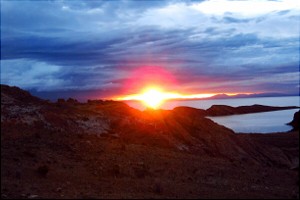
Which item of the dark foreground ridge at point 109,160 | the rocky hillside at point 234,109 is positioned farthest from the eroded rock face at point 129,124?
the rocky hillside at point 234,109

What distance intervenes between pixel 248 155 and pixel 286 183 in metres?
16.5

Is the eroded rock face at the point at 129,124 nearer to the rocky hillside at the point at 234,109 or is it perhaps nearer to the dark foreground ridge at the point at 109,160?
the dark foreground ridge at the point at 109,160

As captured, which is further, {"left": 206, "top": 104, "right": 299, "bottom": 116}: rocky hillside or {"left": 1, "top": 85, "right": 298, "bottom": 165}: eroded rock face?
{"left": 206, "top": 104, "right": 299, "bottom": 116}: rocky hillside

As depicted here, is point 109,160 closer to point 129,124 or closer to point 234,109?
point 129,124

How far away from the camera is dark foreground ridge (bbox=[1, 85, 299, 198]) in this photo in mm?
15992

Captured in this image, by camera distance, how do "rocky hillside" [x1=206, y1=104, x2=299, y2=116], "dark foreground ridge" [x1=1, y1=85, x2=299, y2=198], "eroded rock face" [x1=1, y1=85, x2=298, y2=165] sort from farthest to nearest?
"rocky hillside" [x1=206, y1=104, x2=299, y2=116], "eroded rock face" [x1=1, y1=85, x2=298, y2=165], "dark foreground ridge" [x1=1, y1=85, x2=299, y2=198]

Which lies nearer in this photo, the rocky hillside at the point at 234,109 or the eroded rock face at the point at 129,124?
the eroded rock face at the point at 129,124

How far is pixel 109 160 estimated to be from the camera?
66.5 feet

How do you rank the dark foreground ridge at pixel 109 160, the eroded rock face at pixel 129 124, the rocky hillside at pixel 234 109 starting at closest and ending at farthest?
the dark foreground ridge at pixel 109 160, the eroded rock face at pixel 129 124, the rocky hillside at pixel 234 109

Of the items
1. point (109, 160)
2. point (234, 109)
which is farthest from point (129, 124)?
point (234, 109)

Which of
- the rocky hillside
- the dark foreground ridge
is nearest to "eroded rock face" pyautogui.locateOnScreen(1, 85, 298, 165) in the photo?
the dark foreground ridge

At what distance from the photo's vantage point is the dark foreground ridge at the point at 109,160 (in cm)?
1599

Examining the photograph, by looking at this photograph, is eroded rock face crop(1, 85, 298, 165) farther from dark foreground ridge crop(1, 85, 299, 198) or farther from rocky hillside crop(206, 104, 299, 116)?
rocky hillside crop(206, 104, 299, 116)

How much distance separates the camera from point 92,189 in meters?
15.6
